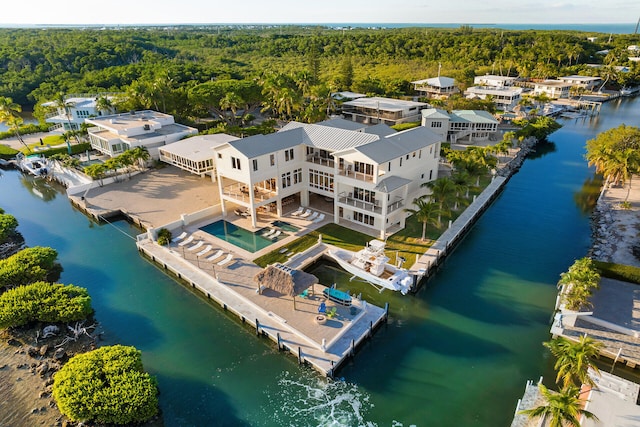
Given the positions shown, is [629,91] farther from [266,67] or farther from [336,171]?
[336,171]

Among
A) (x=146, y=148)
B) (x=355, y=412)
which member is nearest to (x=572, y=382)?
(x=355, y=412)

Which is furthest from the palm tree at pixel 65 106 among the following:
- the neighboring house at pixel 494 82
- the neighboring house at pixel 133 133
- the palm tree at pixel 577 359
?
the neighboring house at pixel 494 82

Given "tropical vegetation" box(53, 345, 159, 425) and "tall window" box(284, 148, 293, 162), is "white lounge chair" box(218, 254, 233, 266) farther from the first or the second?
"tropical vegetation" box(53, 345, 159, 425)

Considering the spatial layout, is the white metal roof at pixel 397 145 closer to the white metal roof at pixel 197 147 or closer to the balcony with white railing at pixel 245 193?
the balcony with white railing at pixel 245 193

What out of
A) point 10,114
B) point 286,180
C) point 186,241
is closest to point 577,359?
point 286,180

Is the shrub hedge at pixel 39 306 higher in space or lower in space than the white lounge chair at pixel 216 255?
higher

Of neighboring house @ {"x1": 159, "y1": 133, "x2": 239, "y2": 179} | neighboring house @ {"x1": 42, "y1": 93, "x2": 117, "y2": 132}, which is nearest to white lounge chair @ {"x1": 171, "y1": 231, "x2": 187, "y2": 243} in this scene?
neighboring house @ {"x1": 159, "y1": 133, "x2": 239, "y2": 179}
